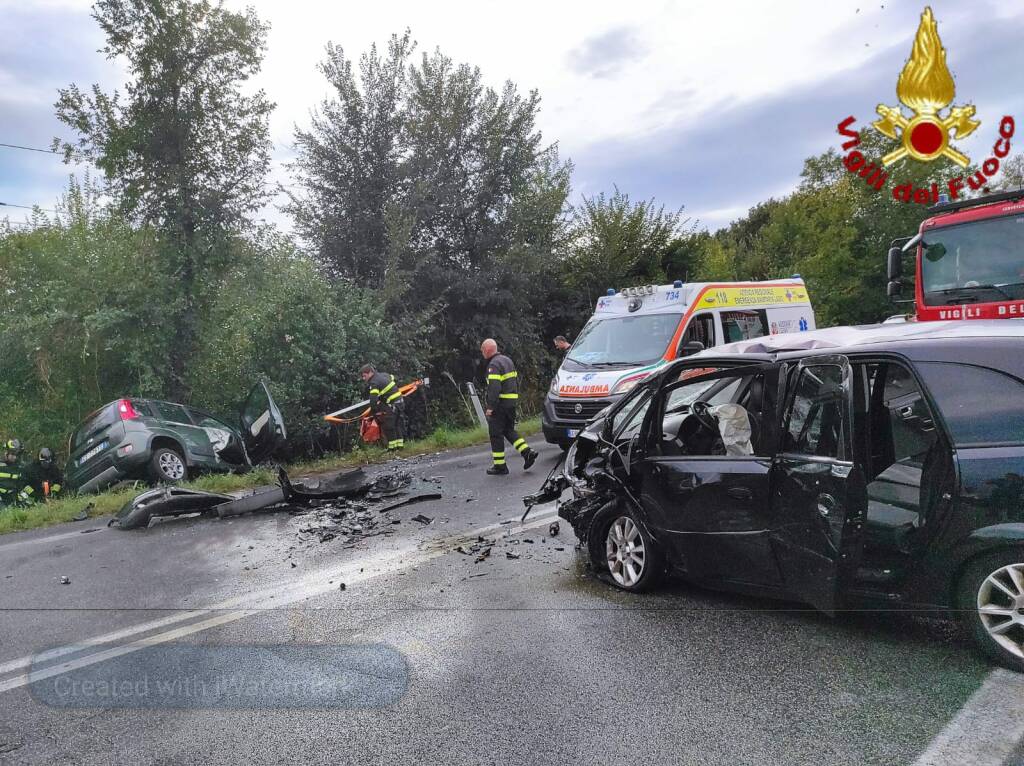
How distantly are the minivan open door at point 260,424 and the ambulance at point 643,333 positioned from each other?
171 inches

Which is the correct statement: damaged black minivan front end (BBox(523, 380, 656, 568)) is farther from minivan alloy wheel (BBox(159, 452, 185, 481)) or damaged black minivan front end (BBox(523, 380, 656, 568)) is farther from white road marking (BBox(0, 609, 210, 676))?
minivan alloy wheel (BBox(159, 452, 185, 481))

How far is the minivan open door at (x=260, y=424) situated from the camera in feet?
38.3

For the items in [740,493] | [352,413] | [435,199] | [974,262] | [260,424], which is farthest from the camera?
[435,199]

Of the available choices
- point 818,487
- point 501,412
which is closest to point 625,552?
point 818,487

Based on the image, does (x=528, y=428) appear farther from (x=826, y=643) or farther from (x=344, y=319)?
(x=826, y=643)

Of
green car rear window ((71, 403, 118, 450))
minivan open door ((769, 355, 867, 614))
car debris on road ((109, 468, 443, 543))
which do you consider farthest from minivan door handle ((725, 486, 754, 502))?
green car rear window ((71, 403, 118, 450))

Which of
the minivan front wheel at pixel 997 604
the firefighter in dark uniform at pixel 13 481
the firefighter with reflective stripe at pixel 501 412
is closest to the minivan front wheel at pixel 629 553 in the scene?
the minivan front wheel at pixel 997 604

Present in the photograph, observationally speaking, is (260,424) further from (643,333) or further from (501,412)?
(643,333)

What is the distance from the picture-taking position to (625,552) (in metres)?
4.93

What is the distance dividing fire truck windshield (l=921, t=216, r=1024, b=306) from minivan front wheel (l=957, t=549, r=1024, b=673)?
568cm

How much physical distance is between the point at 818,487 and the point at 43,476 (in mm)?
13885

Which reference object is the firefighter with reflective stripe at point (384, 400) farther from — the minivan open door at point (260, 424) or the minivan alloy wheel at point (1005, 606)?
the minivan alloy wheel at point (1005, 606)

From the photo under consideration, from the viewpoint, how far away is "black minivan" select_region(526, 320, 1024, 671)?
323 centimetres

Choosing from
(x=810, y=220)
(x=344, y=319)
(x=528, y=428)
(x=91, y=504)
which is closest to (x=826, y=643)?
(x=91, y=504)
